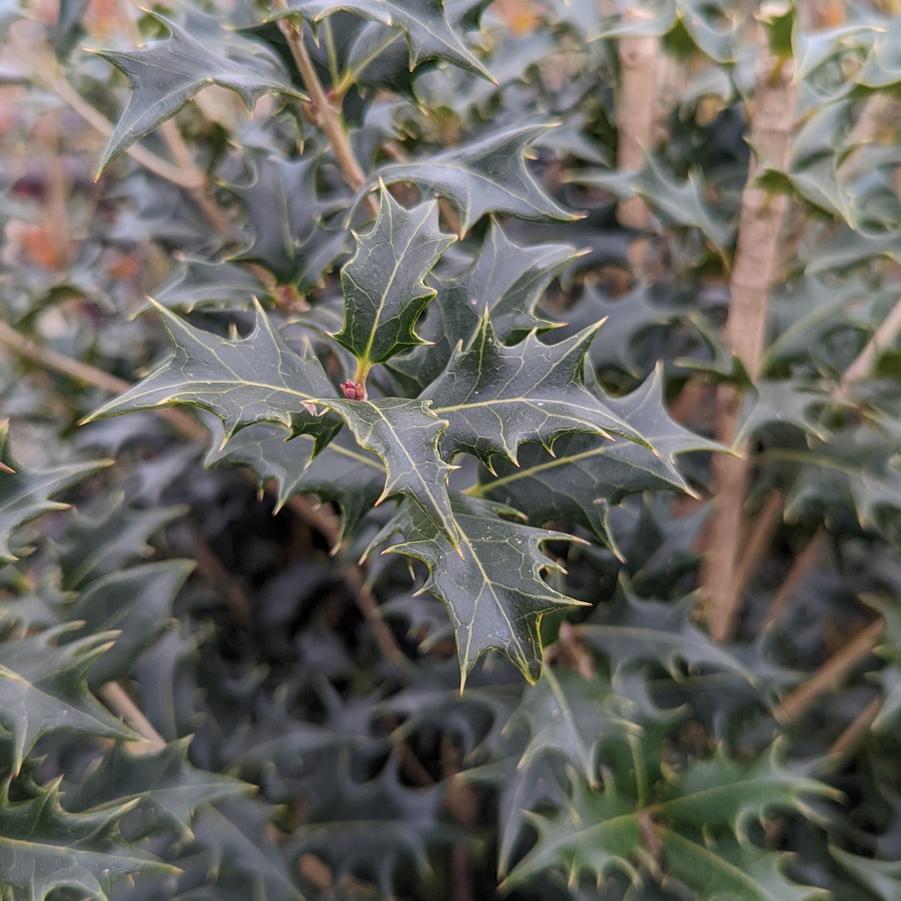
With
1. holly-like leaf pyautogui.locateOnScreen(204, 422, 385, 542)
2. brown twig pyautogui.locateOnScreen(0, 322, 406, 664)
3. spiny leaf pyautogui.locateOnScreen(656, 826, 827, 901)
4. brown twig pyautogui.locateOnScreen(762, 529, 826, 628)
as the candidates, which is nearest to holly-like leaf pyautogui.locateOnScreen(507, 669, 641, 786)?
spiny leaf pyautogui.locateOnScreen(656, 826, 827, 901)

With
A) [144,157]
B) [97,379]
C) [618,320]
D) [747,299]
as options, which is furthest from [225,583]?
[747,299]

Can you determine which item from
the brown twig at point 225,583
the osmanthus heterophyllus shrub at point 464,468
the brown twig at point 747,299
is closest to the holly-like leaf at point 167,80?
the osmanthus heterophyllus shrub at point 464,468

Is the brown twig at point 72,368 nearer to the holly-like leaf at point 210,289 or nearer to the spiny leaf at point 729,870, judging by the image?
the holly-like leaf at point 210,289

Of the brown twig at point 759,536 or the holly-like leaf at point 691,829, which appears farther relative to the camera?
the brown twig at point 759,536

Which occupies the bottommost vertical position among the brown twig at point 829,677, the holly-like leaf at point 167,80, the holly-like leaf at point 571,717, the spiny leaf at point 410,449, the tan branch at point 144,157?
the brown twig at point 829,677

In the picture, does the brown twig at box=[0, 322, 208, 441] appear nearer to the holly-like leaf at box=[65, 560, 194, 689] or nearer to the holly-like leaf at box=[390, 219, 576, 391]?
the holly-like leaf at box=[65, 560, 194, 689]

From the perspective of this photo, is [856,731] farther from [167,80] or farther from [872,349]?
[167,80]
